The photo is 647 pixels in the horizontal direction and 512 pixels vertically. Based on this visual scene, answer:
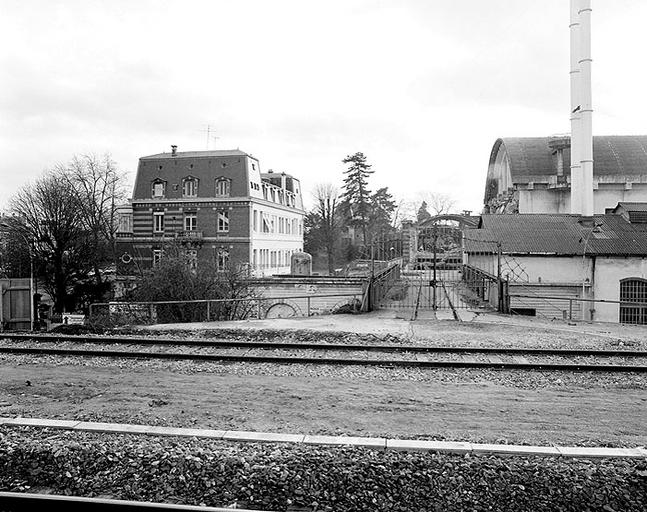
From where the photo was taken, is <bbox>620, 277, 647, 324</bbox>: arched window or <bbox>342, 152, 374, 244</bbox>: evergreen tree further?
<bbox>342, 152, 374, 244</bbox>: evergreen tree

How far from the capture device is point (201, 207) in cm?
5066

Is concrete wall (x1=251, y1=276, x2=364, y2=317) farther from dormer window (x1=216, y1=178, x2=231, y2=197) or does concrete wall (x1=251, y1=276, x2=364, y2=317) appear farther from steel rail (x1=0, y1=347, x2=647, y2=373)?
steel rail (x1=0, y1=347, x2=647, y2=373)

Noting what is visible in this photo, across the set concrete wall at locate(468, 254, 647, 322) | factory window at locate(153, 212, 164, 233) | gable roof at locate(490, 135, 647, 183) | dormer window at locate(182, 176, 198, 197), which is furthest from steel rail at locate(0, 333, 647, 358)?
factory window at locate(153, 212, 164, 233)

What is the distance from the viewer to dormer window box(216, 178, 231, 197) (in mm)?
50219

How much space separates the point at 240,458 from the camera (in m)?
6.13

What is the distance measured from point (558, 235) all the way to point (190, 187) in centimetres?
3443

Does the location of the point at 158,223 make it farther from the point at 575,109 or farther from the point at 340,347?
the point at 340,347

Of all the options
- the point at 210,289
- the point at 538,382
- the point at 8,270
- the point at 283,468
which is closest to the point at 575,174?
the point at 210,289

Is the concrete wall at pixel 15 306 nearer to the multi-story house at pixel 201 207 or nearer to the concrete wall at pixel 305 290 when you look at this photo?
the concrete wall at pixel 305 290

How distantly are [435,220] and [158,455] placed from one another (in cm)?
1931

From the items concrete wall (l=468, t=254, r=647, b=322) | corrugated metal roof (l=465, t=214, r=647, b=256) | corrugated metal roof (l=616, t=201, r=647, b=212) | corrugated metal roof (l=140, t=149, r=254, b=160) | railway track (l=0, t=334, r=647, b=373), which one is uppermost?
corrugated metal roof (l=140, t=149, r=254, b=160)

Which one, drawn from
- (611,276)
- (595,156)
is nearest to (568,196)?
(595,156)

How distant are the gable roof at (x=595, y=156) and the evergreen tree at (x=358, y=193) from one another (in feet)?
96.0

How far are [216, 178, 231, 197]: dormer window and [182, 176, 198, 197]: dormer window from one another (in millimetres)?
2211
